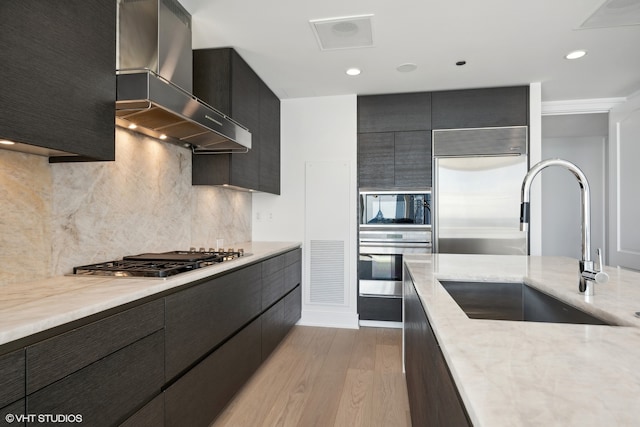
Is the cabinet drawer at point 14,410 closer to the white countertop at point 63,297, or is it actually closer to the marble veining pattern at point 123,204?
the white countertop at point 63,297

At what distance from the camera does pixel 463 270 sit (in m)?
1.74

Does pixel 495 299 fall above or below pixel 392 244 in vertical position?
below

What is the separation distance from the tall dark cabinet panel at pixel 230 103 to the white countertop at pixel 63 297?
3.74 ft

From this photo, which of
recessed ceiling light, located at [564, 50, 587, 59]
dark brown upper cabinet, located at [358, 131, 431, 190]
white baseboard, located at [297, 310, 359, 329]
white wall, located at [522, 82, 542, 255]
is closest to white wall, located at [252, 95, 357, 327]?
white baseboard, located at [297, 310, 359, 329]

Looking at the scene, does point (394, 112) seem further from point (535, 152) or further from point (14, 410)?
point (14, 410)

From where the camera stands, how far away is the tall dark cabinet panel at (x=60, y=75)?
1.08m

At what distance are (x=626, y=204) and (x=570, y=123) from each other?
63.9 inches

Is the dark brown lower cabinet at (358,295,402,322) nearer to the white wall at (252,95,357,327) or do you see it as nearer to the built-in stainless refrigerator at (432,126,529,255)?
the white wall at (252,95,357,327)

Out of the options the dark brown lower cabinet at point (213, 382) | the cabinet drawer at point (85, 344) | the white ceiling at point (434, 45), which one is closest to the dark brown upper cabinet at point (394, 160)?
the white ceiling at point (434, 45)

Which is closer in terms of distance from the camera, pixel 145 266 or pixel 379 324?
pixel 145 266

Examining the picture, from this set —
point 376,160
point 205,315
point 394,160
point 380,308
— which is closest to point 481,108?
point 394,160

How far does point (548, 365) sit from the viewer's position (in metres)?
0.64

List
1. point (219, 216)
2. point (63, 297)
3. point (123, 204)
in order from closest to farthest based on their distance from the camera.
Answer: point (63, 297) < point (123, 204) < point (219, 216)

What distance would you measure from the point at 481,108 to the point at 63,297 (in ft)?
12.1
